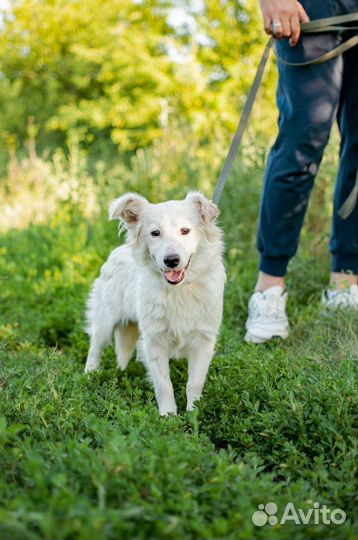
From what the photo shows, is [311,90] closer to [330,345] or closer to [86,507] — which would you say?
[330,345]

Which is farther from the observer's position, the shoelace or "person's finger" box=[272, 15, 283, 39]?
the shoelace

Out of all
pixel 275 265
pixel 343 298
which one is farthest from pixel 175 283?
pixel 343 298

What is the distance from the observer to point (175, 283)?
8.87ft

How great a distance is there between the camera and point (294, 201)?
347 cm

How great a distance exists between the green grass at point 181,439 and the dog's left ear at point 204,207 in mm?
708

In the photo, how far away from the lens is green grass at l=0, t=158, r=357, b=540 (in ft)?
4.76

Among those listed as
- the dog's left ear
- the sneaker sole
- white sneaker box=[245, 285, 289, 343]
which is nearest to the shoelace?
white sneaker box=[245, 285, 289, 343]

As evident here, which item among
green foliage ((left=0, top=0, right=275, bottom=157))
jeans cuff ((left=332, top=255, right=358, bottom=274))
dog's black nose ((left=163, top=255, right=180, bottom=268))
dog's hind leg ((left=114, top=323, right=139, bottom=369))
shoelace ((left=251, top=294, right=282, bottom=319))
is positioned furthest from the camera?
green foliage ((left=0, top=0, right=275, bottom=157))

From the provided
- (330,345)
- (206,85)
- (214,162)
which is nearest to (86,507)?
(330,345)

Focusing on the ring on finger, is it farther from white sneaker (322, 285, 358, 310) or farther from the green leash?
white sneaker (322, 285, 358, 310)

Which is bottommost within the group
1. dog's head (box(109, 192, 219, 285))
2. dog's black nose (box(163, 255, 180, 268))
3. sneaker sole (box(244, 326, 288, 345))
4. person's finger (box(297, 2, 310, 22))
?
A: sneaker sole (box(244, 326, 288, 345))

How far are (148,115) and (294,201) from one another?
8963mm

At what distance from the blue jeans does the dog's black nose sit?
108cm

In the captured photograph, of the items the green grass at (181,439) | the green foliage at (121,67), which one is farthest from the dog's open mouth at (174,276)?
the green foliage at (121,67)
